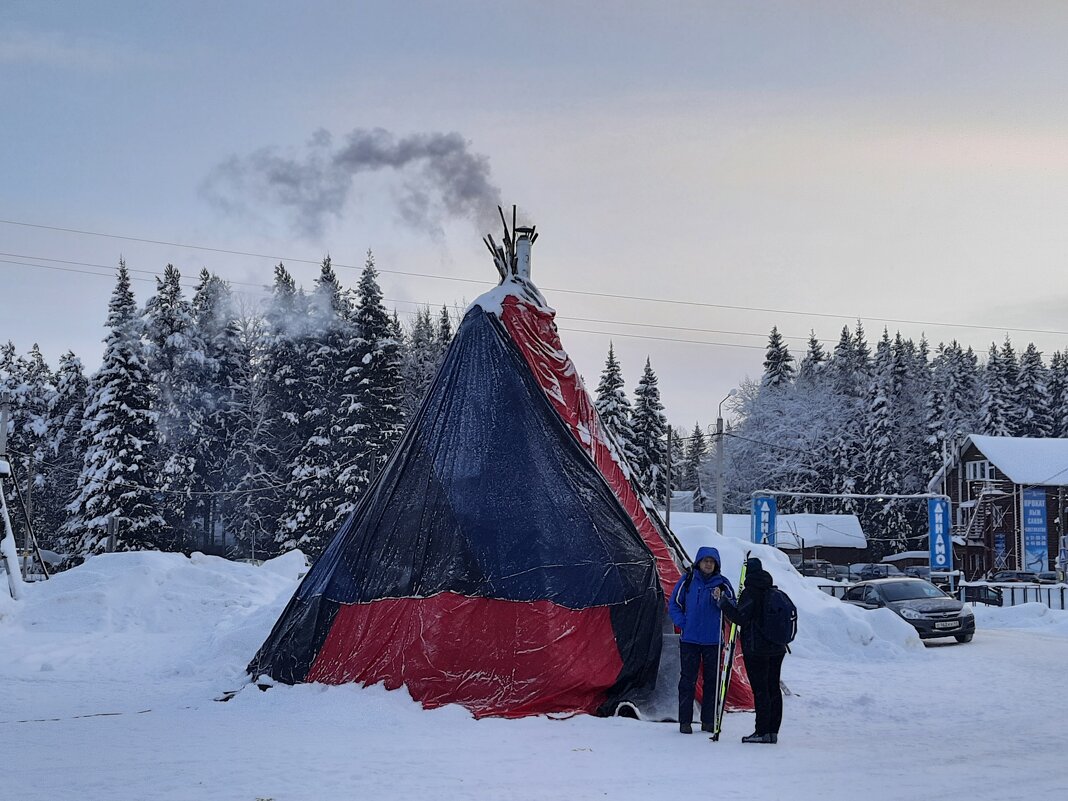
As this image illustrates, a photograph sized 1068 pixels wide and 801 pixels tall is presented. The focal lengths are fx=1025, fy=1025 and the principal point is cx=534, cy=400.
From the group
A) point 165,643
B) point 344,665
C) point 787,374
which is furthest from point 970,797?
point 787,374

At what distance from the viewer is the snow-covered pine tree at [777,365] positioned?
73062mm

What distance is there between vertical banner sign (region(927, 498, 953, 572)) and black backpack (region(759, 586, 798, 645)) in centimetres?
2911

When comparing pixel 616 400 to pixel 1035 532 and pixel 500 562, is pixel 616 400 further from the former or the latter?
pixel 500 562

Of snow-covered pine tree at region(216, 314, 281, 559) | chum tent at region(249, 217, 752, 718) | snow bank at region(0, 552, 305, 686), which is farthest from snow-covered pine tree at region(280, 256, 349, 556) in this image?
chum tent at region(249, 217, 752, 718)

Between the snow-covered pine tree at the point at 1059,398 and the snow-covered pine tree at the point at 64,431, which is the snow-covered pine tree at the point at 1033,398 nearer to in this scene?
the snow-covered pine tree at the point at 1059,398

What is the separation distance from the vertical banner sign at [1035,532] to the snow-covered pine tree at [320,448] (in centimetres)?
3212

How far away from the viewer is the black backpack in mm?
8633

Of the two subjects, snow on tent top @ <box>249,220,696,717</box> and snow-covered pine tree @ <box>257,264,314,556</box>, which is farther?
snow-covered pine tree @ <box>257,264,314,556</box>

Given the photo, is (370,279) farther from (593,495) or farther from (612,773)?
(612,773)

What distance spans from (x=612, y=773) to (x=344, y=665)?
3870mm

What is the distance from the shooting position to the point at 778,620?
8.67 m

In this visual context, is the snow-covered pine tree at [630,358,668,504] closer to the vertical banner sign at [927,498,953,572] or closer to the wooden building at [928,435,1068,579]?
the wooden building at [928,435,1068,579]

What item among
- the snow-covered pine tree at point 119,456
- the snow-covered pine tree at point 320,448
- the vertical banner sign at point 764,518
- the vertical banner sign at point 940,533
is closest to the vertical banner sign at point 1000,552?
the vertical banner sign at point 940,533

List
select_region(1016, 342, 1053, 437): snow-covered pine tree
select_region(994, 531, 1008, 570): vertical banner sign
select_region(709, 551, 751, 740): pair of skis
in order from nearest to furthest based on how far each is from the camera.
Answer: select_region(709, 551, 751, 740): pair of skis < select_region(994, 531, 1008, 570): vertical banner sign < select_region(1016, 342, 1053, 437): snow-covered pine tree
